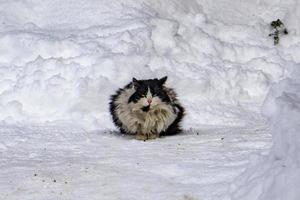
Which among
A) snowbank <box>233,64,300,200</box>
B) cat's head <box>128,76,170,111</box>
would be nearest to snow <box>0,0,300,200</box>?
snowbank <box>233,64,300,200</box>

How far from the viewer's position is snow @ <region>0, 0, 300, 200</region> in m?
7.46

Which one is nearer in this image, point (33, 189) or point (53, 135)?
point (33, 189)

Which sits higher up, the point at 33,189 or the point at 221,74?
the point at 221,74

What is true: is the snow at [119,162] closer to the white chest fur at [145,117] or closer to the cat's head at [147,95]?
the white chest fur at [145,117]

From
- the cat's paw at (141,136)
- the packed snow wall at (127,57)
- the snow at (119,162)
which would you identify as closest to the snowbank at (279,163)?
the snow at (119,162)

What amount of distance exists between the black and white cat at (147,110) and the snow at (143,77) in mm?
199

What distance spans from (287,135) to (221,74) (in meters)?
6.16

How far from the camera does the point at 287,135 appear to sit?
6.63 m

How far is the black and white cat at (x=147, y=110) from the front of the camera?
9.90m

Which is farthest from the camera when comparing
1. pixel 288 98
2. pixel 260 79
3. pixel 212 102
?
pixel 260 79

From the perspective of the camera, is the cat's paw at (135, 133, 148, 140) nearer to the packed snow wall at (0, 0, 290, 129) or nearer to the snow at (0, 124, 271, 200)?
the snow at (0, 124, 271, 200)

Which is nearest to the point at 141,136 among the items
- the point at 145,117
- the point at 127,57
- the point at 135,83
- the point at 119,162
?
the point at 145,117

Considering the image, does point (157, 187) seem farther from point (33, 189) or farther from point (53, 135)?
point (53, 135)

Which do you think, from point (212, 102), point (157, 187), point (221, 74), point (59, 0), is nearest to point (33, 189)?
point (157, 187)
